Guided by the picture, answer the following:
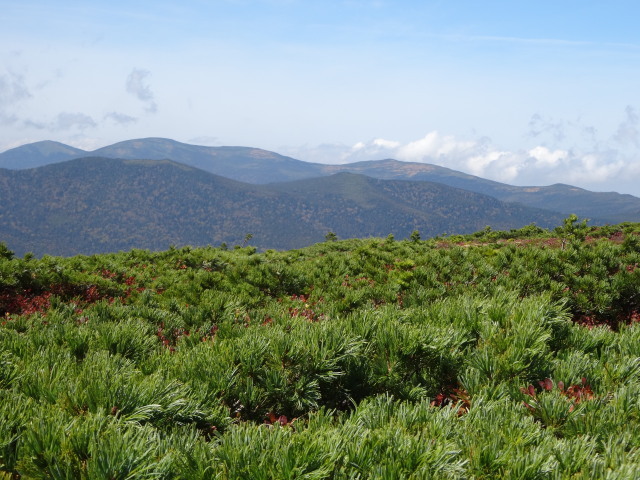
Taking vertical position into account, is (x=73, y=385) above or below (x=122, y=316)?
above

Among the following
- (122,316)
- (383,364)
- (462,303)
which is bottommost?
(122,316)

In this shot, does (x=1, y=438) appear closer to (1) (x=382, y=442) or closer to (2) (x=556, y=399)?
(1) (x=382, y=442)

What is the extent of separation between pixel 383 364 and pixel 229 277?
8016 millimetres

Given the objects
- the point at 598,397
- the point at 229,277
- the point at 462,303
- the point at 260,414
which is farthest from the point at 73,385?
the point at 229,277

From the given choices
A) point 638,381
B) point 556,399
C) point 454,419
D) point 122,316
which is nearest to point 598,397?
point 556,399

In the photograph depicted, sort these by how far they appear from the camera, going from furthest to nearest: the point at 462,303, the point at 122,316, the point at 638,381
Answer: the point at 122,316 → the point at 462,303 → the point at 638,381

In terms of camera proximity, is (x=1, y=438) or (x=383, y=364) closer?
(x=1, y=438)

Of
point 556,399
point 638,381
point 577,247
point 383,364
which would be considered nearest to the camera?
point 556,399

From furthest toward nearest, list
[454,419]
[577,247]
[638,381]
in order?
[577,247] → [638,381] → [454,419]

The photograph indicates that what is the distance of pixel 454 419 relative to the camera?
2.51 meters

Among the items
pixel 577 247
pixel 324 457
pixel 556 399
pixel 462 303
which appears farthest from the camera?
pixel 577 247

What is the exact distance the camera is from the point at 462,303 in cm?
473

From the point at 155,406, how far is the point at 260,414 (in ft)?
3.09

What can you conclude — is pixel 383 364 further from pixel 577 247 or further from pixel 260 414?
pixel 577 247
